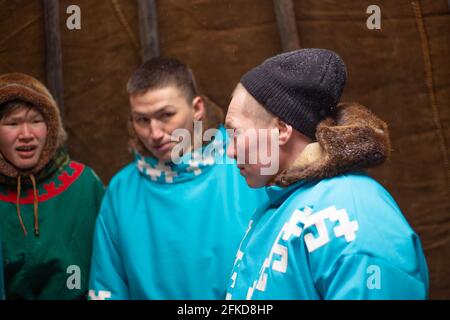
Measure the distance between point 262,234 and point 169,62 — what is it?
0.99m

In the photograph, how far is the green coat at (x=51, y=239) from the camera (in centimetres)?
212

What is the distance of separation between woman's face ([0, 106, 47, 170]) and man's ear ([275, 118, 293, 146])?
1057mm

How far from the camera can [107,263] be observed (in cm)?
211

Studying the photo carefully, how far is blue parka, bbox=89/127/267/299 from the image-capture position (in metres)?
2.08

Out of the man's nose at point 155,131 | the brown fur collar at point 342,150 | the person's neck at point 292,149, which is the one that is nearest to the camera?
the brown fur collar at point 342,150

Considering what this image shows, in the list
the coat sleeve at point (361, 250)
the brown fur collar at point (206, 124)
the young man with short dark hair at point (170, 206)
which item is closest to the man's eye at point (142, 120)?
the young man with short dark hair at point (170, 206)

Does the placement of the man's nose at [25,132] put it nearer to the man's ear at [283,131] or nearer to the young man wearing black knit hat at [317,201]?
the young man wearing black knit hat at [317,201]

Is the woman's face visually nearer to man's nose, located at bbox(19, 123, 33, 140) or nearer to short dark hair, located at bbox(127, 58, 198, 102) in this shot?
man's nose, located at bbox(19, 123, 33, 140)

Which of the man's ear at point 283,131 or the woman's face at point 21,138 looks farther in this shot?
the woman's face at point 21,138

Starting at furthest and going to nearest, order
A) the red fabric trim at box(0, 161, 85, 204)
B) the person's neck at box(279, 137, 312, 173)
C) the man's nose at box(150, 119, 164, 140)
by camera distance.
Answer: the red fabric trim at box(0, 161, 85, 204), the man's nose at box(150, 119, 164, 140), the person's neck at box(279, 137, 312, 173)

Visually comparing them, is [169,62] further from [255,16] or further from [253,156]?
[253,156]

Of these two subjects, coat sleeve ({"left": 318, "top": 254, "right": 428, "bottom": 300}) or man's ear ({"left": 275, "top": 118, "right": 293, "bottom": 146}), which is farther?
man's ear ({"left": 275, "top": 118, "right": 293, "bottom": 146})

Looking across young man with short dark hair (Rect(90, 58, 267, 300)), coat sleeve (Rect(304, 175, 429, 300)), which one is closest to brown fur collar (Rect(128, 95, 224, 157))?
young man with short dark hair (Rect(90, 58, 267, 300))

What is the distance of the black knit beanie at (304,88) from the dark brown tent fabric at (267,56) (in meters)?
0.93
